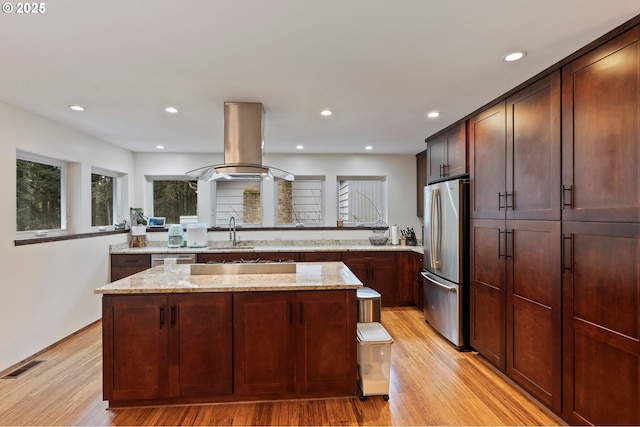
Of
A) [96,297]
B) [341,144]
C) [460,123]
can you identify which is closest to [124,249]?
[96,297]

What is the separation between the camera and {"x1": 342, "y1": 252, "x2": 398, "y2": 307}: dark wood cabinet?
450 centimetres

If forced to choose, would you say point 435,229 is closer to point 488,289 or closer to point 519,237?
point 488,289

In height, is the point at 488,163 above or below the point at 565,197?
above

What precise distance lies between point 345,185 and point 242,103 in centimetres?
293

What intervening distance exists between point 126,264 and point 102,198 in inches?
40.1

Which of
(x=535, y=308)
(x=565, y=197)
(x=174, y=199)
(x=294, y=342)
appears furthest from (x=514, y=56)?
(x=174, y=199)

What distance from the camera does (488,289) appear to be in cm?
275

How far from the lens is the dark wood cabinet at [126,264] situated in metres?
4.20

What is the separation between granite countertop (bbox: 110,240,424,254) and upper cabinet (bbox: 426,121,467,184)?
128cm

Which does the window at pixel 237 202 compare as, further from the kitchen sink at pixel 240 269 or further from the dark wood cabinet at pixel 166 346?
the dark wood cabinet at pixel 166 346

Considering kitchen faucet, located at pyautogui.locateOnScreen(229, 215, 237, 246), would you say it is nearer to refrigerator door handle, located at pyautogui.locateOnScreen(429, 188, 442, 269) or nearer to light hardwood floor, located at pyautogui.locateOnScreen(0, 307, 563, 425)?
light hardwood floor, located at pyautogui.locateOnScreen(0, 307, 563, 425)

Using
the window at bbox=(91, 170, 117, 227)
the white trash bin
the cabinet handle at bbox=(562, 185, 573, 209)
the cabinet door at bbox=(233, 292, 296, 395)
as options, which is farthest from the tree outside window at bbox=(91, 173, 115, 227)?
the cabinet handle at bbox=(562, 185, 573, 209)

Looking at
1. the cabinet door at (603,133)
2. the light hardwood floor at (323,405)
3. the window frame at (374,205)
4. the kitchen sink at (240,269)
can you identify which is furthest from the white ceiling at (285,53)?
the light hardwood floor at (323,405)

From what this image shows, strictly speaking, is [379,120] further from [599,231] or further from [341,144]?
[599,231]
